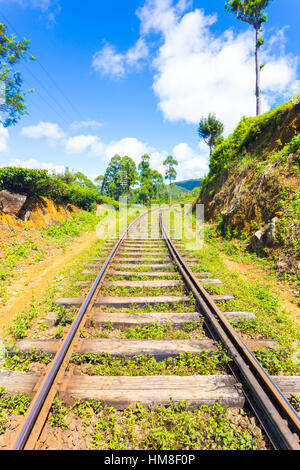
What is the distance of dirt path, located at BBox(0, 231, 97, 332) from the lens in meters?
4.02

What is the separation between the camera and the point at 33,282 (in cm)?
532

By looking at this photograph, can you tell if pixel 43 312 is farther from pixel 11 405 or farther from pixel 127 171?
pixel 127 171

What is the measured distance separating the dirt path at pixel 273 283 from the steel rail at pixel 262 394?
1.66 meters

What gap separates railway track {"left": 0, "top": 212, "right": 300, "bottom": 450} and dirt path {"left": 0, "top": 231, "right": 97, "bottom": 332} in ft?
3.48

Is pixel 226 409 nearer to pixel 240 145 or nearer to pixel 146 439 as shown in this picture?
pixel 146 439

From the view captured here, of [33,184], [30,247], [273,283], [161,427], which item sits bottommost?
[161,427]

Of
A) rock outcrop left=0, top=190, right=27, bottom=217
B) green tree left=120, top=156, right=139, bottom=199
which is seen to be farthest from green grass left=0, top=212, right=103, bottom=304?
green tree left=120, top=156, right=139, bottom=199

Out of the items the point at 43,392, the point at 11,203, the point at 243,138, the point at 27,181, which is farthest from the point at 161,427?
the point at 243,138

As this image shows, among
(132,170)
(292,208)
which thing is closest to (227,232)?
(292,208)

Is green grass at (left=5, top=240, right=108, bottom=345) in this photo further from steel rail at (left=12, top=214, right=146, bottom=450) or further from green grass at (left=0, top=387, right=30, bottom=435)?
green grass at (left=0, top=387, right=30, bottom=435)

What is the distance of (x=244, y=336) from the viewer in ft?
9.70

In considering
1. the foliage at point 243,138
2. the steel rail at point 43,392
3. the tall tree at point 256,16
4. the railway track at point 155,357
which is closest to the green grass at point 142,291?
the railway track at point 155,357

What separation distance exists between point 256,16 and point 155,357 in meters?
23.0

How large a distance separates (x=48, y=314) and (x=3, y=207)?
22.2 ft
